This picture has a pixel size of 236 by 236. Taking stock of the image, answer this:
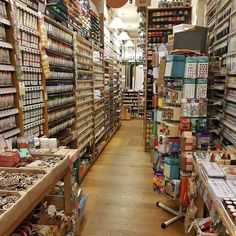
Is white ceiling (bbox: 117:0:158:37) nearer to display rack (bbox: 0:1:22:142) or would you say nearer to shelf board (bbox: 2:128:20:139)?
display rack (bbox: 0:1:22:142)

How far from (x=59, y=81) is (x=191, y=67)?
185 centimetres

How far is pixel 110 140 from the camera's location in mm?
7988

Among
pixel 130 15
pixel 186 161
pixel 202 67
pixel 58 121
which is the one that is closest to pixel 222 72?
pixel 202 67

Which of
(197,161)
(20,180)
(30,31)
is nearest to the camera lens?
(20,180)

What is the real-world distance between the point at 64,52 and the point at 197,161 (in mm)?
2511

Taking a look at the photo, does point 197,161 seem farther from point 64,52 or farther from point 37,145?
point 64,52

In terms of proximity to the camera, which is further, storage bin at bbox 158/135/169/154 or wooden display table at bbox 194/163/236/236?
storage bin at bbox 158/135/169/154

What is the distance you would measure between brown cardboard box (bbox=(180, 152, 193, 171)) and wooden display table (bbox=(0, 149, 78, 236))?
1298mm

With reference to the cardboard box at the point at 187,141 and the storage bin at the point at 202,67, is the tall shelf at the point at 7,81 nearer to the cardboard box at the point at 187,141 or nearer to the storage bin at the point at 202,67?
the cardboard box at the point at 187,141

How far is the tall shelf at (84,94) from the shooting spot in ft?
15.1

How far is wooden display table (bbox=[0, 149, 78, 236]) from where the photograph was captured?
1.40m

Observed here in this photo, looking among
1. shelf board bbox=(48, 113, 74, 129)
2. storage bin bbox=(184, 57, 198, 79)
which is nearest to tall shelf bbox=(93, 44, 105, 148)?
shelf board bbox=(48, 113, 74, 129)

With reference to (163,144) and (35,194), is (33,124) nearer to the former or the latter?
(35,194)

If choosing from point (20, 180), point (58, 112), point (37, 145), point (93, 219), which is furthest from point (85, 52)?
point (20, 180)
